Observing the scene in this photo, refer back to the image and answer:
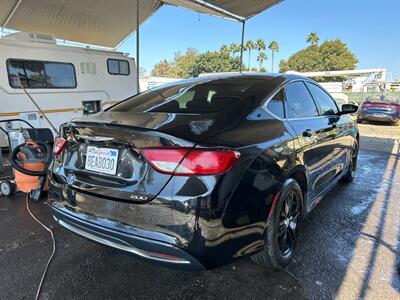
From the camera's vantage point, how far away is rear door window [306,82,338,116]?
3498 millimetres

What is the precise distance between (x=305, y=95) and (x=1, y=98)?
21.8 feet

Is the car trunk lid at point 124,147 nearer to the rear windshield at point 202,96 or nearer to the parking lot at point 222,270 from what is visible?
the rear windshield at point 202,96

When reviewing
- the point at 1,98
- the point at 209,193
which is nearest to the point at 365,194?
the point at 209,193

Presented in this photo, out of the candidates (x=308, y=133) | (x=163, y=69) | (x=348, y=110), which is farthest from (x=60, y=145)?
(x=163, y=69)

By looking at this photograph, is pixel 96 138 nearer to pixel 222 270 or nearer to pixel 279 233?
pixel 222 270

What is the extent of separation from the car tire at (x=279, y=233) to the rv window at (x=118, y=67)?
8.24 meters

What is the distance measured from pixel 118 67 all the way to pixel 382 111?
11.3 metres

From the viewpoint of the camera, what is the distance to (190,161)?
5.85 feet

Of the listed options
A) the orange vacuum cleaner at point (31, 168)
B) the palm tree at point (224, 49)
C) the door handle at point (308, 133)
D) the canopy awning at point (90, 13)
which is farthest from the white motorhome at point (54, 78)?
the palm tree at point (224, 49)

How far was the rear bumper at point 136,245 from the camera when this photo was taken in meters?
1.80

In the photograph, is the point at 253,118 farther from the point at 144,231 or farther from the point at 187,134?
the point at 144,231

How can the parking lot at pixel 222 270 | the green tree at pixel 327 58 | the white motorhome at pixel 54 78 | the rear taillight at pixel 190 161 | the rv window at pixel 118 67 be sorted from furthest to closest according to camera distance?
1. the green tree at pixel 327 58
2. the rv window at pixel 118 67
3. the white motorhome at pixel 54 78
4. the parking lot at pixel 222 270
5. the rear taillight at pixel 190 161

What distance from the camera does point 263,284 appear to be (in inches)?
92.5

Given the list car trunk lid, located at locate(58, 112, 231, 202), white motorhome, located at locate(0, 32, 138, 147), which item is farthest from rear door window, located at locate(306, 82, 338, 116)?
white motorhome, located at locate(0, 32, 138, 147)
